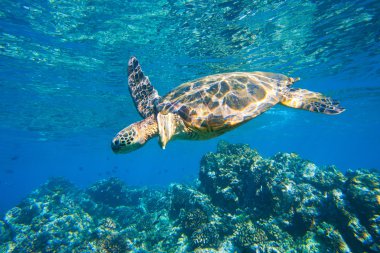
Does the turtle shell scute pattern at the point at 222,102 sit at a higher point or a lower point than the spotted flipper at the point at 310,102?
higher

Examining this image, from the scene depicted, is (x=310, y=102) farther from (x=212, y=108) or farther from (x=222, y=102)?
(x=212, y=108)

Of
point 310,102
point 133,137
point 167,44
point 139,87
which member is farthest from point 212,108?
point 167,44

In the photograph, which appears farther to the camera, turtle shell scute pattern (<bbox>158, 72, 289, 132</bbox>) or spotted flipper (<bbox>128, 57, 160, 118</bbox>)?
spotted flipper (<bbox>128, 57, 160, 118</bbox>)

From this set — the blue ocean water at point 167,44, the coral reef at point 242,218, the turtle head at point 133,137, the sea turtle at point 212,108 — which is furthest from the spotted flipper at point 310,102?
the blue ocean water at point 167,44

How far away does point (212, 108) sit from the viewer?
5992mm

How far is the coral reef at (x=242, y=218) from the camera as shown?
7.63 m

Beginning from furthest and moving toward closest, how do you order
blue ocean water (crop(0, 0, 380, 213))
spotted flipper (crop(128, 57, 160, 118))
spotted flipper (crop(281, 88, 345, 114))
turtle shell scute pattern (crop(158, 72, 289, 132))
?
1. blue ocean water (crop(0, 0, 380, 213))
2. spotted flipper (crop(128, 57, 160, 118))
3. spotted flipper (crop(281, 88, 345, 114))
4. turtle shell scute pattern (crop(158, 72, 289, 132))

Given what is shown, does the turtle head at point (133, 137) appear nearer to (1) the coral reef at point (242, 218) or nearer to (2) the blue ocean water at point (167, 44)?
(1) the coral reef at point (242, 218)

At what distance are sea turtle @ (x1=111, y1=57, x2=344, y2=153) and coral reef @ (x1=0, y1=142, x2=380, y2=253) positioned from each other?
3879 mm

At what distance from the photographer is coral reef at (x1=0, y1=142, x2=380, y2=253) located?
7633mm

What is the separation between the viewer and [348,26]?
14.6 m

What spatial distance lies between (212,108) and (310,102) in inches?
123

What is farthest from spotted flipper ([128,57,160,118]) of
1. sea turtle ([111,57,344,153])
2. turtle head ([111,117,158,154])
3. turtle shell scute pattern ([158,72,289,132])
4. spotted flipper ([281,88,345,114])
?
spotted flipper ([281,88,345,114])

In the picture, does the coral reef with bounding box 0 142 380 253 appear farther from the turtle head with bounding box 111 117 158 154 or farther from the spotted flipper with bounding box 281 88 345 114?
the turtle head with bounding box 111 117 158 154
